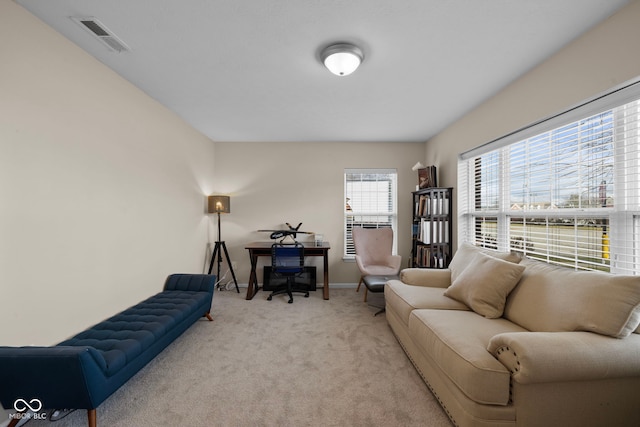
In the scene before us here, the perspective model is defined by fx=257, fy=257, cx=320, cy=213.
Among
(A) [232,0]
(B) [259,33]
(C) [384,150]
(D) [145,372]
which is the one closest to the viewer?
(A) [232,0]

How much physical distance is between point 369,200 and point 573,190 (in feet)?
9.34

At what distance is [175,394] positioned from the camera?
1844 millimetres

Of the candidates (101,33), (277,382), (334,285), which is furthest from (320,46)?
(334,285)

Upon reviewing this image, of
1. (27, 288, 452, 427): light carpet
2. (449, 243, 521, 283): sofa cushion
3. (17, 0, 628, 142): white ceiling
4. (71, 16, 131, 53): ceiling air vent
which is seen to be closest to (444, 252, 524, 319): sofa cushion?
(449, 243, 521, 283): sofa cushion

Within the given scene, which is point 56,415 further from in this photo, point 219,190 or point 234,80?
point 219,190

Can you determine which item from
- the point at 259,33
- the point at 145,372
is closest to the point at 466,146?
the point at 259,33

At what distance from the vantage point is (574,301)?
5.11 ft

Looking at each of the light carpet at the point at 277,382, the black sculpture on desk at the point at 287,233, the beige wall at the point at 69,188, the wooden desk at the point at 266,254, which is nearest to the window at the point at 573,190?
the light carpet at the point at 277,382

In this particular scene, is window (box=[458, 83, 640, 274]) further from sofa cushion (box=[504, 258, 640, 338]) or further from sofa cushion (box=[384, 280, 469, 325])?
sofa cushion (box=[384, 280, 469, 325])

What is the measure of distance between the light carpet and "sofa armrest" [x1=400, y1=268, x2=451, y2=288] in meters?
0.63

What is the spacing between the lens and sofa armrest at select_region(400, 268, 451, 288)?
110 inches

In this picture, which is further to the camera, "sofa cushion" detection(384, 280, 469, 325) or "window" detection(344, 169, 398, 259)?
"window" detection(344, 169, 398, 259)

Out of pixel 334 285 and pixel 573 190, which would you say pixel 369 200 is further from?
pixel 573 190

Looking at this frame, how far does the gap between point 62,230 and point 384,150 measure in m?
4.25
